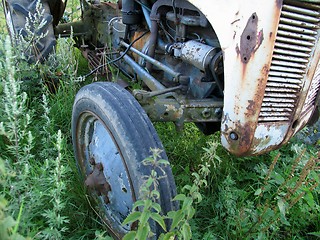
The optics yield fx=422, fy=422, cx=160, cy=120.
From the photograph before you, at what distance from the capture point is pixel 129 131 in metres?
1.92

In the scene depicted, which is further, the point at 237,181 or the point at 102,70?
the point at 102,70

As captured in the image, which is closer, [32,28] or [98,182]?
[98,182]

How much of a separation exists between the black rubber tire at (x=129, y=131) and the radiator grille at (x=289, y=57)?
0.54 meters

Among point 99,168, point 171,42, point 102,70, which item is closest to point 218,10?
point 171,42

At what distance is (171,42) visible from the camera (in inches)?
106

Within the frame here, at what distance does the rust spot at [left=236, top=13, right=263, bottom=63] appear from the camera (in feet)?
5.93

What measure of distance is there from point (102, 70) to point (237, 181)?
1572mm

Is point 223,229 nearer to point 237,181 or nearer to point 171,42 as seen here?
point 237,181

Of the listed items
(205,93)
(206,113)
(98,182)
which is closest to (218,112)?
(206,113)

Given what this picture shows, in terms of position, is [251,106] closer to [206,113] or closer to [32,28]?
[206,113]

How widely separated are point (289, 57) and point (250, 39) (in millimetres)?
217

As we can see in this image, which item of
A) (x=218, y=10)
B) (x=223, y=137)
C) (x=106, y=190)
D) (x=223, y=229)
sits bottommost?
(x=223, y=229)

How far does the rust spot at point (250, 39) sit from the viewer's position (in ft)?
5.93

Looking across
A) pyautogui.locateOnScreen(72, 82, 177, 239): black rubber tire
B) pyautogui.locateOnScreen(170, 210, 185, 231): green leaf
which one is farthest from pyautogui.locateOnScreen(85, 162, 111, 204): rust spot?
pyautogui.locateOnScreen(170, 210, 185, 231): green leaf
